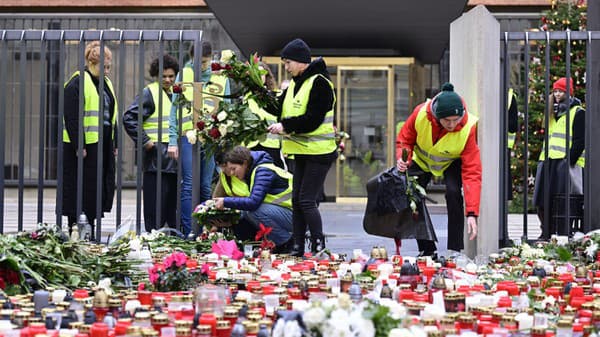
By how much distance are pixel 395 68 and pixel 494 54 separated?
1117cm

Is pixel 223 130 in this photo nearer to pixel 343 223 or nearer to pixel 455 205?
pixel 455 205

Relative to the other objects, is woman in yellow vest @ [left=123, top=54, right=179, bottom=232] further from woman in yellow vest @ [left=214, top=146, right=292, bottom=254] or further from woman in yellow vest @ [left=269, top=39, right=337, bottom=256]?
woman in yellow vest @ [left=269, top=39, right=337, bottom=256]

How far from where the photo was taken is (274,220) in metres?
8.70

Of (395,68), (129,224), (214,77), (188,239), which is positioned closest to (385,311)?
(129,224)

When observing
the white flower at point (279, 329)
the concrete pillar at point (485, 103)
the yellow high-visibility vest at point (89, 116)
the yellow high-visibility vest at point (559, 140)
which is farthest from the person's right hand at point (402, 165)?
the white flower at point (279, 329)

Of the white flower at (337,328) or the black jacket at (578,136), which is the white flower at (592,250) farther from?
the white flower at (337,328)

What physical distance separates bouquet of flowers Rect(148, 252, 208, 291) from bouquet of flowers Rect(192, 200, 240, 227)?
9.45ft

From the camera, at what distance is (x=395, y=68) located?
1980 cm

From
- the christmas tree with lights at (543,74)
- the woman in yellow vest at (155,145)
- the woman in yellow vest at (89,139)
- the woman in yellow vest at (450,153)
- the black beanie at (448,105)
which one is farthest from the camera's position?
the christmas tree with lights at (543,74)

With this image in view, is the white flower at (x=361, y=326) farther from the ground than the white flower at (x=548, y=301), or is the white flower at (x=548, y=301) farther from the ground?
the white flower at (x=361, y=326)

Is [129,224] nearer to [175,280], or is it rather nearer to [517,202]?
[175,280]

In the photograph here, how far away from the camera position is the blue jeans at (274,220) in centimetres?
866

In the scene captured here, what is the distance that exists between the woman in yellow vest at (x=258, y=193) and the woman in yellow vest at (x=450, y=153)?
1.08 metres

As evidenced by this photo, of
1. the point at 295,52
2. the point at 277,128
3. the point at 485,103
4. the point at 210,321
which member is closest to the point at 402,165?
the point at 485,103
